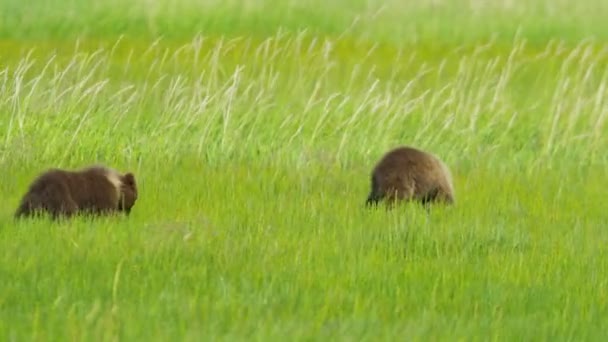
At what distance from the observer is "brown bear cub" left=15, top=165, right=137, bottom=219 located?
8.68 metres

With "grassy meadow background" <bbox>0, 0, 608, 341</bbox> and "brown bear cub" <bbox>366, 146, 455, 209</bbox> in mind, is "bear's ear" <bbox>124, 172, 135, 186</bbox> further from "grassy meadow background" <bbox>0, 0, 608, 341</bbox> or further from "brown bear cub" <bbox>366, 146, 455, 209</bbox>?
"brown bear cub" <bbox>366, 146, 455, 209</bbox>

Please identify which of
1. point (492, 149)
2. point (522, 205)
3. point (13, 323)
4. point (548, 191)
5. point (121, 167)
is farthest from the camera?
point (492, 149)

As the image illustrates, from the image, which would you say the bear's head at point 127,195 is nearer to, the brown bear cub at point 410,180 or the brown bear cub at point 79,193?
the brown bear cub at point 79,193

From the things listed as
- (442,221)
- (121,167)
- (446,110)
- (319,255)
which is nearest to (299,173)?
(121,167)

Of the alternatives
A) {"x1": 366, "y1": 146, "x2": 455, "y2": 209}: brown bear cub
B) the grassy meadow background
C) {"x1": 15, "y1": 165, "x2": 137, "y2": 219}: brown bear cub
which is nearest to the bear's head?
{"x1": 15, "y1": 165, "x2": 137, "y2": 219}: brown bear cub

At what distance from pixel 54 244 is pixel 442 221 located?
2.79m

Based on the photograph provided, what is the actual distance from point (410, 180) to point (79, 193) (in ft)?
8.21

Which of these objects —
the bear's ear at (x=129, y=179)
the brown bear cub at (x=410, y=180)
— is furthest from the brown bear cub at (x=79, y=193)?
the brown bear cub at (x=410, y=180)

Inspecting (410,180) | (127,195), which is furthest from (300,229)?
(410,180)

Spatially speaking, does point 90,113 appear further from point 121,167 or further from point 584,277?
point 584,277

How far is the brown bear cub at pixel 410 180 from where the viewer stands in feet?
32.2

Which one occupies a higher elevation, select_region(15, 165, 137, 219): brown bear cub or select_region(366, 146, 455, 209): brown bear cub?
select_region(366, 146, 455, 209): brown bear cub

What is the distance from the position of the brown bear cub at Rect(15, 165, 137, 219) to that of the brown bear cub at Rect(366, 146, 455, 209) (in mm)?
1817

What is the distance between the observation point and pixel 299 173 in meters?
11.2
